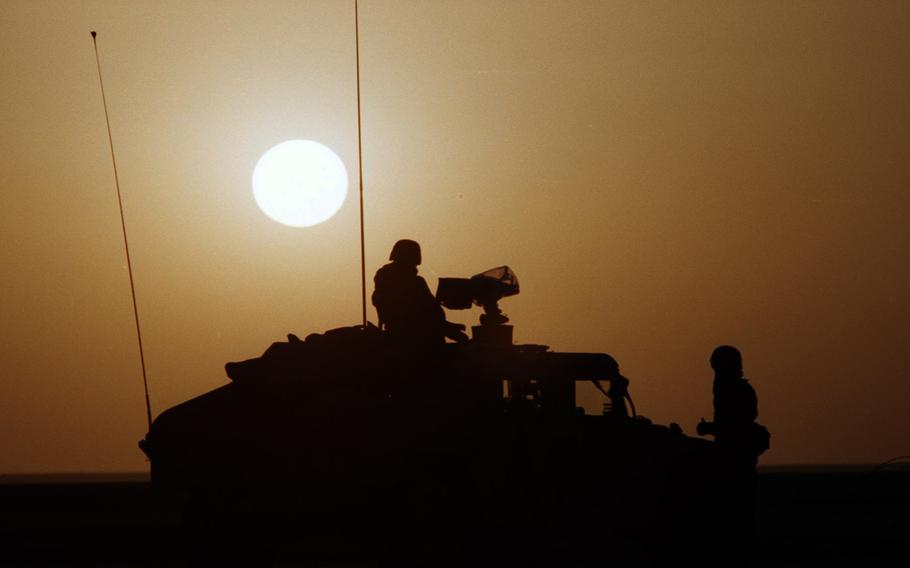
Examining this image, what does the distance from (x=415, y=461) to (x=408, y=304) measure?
1.79 meters

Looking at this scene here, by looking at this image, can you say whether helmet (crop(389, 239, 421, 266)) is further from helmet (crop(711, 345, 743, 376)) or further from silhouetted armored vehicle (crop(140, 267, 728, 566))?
helmet (crop(711, 345, 743, 376))

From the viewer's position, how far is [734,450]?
9211mm

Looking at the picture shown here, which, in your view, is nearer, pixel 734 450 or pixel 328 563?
pixel 734 450

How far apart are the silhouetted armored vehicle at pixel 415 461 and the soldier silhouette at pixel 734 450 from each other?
18 centimetres

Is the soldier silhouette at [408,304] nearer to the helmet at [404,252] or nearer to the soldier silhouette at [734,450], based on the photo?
the helmet at [404,252]

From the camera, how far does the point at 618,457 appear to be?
9117mm

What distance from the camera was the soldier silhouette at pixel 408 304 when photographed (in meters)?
10.1

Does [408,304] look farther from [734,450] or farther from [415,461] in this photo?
[734,450]

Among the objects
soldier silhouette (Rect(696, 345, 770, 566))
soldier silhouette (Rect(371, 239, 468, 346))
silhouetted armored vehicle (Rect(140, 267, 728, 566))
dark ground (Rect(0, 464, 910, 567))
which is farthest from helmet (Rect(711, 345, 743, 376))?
dark ground (Rect(0, 464, 910, 567))

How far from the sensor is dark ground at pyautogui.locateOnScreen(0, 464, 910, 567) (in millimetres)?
16703

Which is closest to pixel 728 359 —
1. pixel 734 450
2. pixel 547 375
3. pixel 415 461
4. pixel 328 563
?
pixel 734 450

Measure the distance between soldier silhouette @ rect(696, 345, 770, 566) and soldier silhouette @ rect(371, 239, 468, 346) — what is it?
2.42 metres

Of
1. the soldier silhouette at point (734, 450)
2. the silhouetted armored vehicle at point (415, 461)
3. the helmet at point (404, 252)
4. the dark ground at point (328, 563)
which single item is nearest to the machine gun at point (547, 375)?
the silhouetted armored vehicle at point (415, 461)

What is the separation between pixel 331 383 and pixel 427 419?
0.88m
